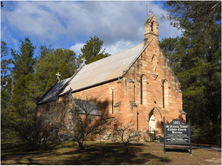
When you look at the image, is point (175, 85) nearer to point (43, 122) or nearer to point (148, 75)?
point (148, 75)

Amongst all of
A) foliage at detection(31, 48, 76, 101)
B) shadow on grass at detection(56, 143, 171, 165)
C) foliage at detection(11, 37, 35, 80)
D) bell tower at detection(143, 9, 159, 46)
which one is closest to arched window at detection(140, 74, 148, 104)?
bell tower at detection(143, 9, 159, 46)

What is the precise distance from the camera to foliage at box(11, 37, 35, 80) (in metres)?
63.9

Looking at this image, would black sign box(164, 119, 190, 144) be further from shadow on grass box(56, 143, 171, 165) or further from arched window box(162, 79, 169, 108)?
arched window box(162, 79, 169, 108)

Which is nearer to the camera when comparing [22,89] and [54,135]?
[54,135]

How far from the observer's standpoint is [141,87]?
23.6 metres

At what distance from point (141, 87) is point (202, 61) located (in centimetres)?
1280

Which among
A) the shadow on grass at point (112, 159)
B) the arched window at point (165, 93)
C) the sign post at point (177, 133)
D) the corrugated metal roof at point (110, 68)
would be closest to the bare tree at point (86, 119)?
the shadow on grass at point (112, 159)

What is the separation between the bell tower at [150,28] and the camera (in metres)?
25.6

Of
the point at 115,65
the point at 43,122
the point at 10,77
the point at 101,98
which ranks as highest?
the point at 10,77

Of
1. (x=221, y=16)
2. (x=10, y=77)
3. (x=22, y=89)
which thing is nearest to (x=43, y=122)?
(x=221, y=16)

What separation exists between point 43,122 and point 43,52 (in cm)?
5974

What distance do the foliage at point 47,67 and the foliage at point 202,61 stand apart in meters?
26.7

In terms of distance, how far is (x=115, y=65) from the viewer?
26.2 metres

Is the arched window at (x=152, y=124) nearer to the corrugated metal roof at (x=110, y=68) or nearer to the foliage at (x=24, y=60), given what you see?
the corrugated metal roof at (x=110, y=68)
